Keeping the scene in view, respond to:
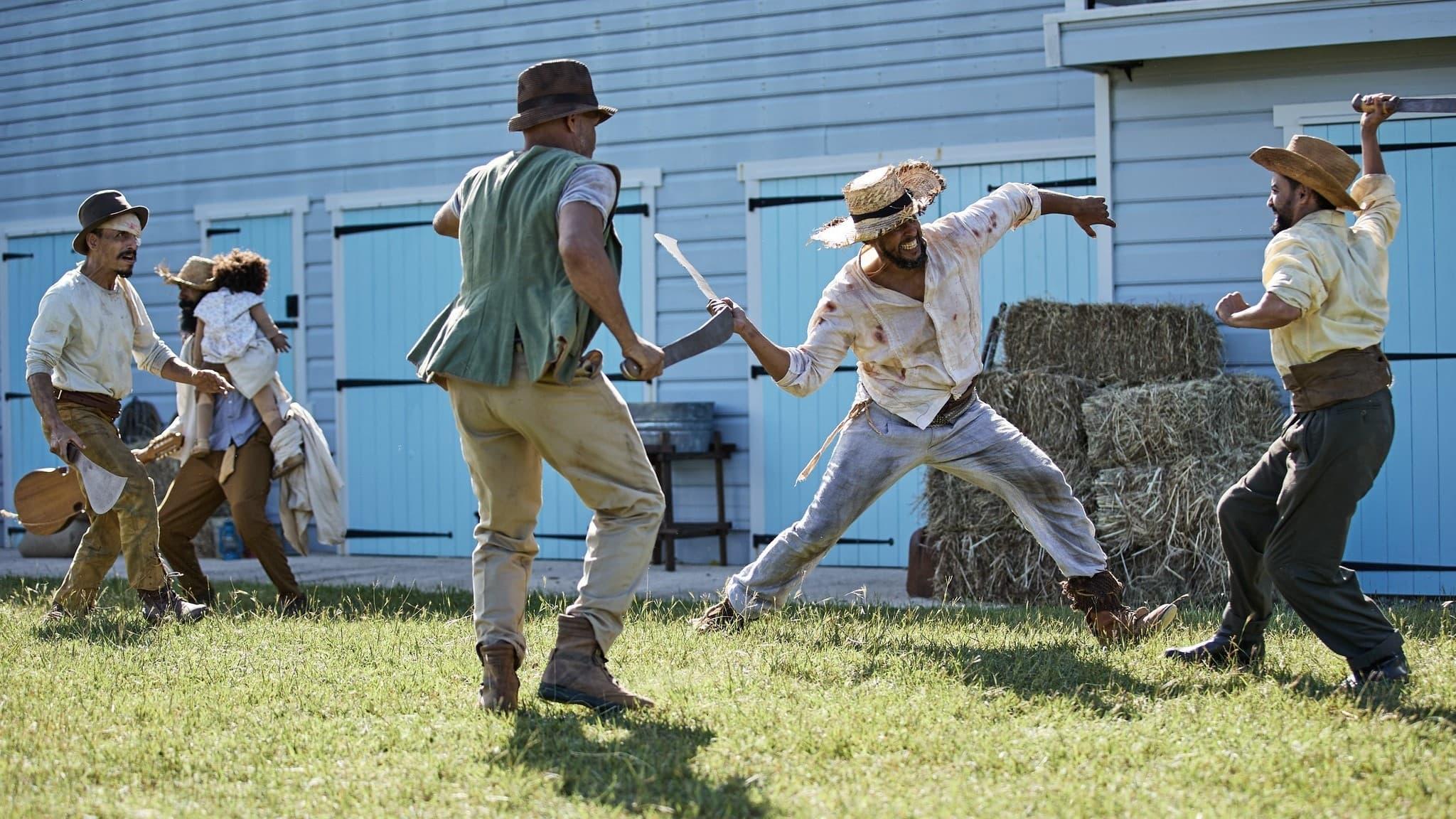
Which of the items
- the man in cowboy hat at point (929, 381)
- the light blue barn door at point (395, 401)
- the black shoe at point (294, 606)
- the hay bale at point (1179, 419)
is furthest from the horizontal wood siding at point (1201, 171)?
the light blue barn door at point (395, 401)

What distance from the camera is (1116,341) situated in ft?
26.3

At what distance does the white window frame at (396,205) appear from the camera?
33.9ft

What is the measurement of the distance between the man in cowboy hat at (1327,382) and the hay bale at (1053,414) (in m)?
2.82

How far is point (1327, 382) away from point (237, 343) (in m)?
→ 5.16

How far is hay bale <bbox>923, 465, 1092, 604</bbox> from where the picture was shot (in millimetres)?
7836

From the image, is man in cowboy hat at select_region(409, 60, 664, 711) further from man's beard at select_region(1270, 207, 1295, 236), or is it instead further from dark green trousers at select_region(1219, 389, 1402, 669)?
man's beard at select_region(1270, 207, 1295, 236)

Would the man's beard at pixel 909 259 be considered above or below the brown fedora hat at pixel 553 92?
below

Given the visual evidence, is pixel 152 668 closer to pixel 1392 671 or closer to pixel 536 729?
pixel 536 729

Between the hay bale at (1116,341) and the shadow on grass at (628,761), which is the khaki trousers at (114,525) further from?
the hay bale at (1116,341)

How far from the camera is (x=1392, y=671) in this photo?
4.83 metres

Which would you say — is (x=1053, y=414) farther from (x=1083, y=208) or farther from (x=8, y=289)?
(x=8, y=289)

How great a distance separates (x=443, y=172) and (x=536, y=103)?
6364mm

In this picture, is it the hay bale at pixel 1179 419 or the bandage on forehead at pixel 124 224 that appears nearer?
the bandage on forehead at pixel 124 224

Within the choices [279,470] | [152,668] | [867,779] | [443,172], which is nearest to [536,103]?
[867,779]
